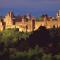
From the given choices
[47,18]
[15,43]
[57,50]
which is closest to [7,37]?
[15,43]

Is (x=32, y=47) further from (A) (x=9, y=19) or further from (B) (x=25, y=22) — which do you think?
(A) (x=9, y=19)

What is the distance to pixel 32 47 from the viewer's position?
13.4 meters

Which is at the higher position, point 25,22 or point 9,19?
point 9,19

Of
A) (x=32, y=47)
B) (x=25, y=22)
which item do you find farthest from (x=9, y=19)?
(x=32, y=47)

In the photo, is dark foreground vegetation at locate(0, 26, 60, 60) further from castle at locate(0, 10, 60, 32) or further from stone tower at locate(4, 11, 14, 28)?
stone tower at locate(4, 11, 14, 28)

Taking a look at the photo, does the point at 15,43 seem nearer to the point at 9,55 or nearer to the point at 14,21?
the point at 9,55

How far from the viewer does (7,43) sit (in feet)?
45.9

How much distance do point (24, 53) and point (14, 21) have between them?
11512 millimetres

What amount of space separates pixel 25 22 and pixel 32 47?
936 cm

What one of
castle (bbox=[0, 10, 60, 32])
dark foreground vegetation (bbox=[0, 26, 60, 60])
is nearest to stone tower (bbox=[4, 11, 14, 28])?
castle (bbox=[0, 10, 60, 32])

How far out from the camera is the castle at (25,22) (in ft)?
70.2

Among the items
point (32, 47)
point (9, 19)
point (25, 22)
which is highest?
point (9, 19)

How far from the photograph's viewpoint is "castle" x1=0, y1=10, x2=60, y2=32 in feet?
70.2

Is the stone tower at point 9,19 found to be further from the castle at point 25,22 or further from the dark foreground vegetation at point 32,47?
the dark foreground vegetation at point 32,47
